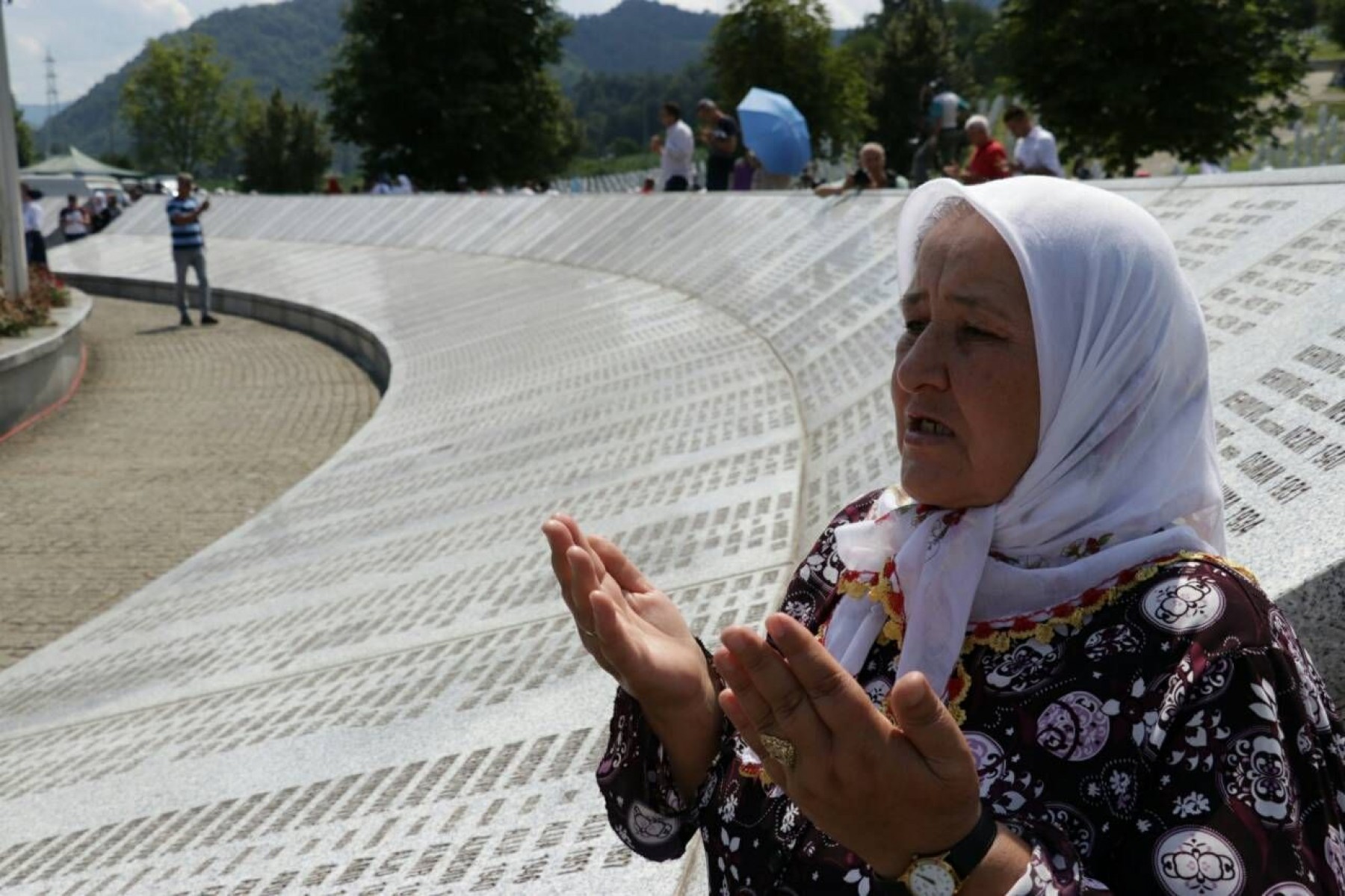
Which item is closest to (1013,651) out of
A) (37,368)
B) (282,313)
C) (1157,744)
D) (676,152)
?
(1157,744)

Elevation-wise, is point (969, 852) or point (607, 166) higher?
point (969, 852)

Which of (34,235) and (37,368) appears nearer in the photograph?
(37,368)

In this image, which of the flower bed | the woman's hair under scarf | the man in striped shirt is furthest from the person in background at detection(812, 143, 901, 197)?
the woman's hair under scarf

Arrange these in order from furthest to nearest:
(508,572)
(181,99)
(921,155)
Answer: (181,99) < (921,155) < (508,572)

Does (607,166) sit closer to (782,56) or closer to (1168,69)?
(782,56)

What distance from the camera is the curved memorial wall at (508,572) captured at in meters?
2.97

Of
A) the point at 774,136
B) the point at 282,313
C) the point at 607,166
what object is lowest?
the point at 607,166

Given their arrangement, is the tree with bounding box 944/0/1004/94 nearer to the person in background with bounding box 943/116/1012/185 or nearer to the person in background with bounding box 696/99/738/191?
the person in background with bounding box 696/99/738/191

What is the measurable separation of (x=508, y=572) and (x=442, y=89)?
44205 mm

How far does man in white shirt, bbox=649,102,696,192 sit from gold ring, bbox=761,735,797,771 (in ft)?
54.2

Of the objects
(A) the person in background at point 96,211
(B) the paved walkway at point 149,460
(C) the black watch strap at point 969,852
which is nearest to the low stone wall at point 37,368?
(B) the paved walkway at point 149,460

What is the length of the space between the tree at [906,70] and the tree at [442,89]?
14549 mm

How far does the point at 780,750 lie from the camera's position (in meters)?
1.34

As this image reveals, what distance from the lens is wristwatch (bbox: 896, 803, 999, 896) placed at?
128 centimetres
